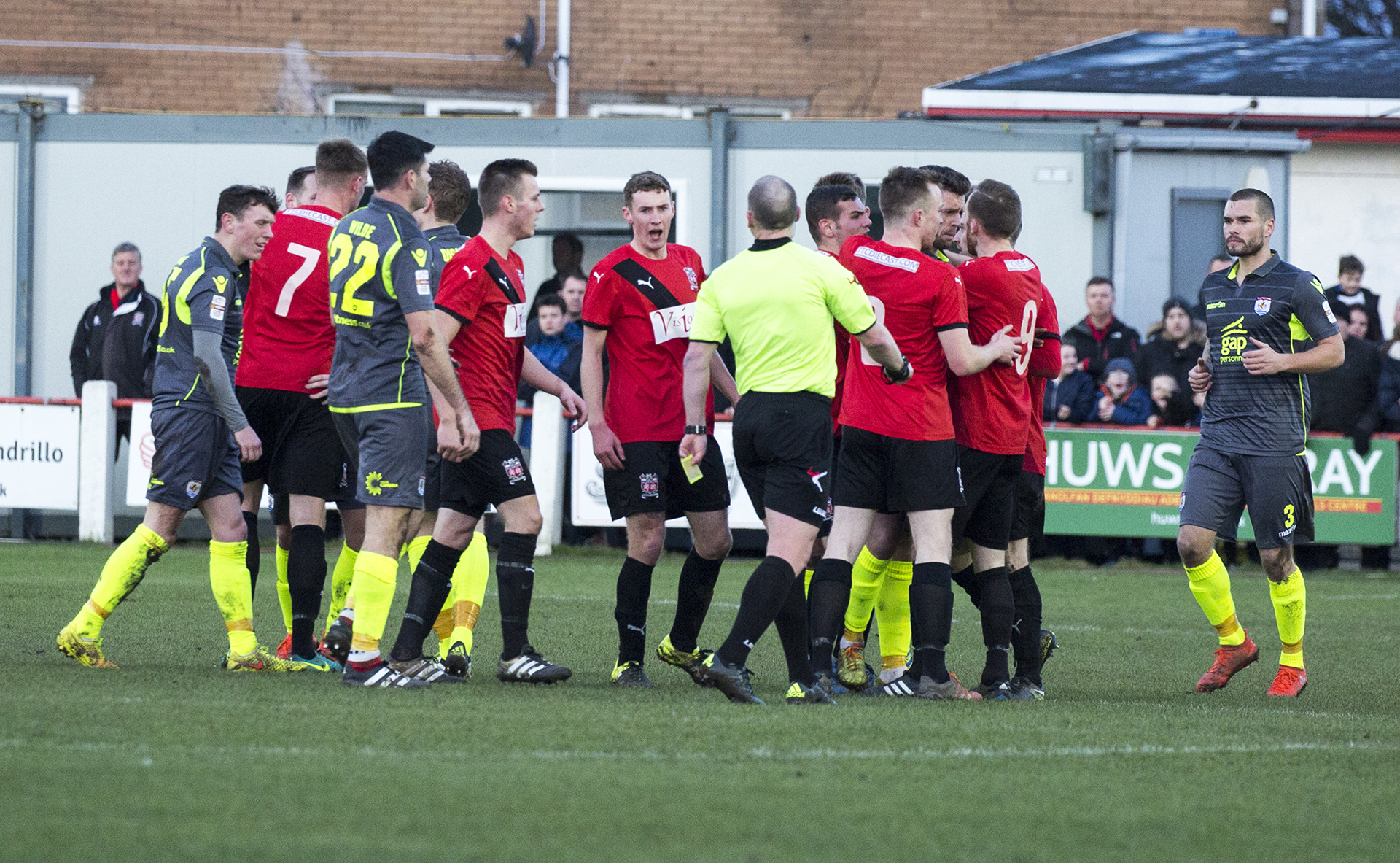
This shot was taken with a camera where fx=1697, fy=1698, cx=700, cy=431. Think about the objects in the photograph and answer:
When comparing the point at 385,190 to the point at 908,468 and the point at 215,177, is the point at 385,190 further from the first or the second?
the point at 215,177

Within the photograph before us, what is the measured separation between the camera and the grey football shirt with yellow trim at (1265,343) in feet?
25.1

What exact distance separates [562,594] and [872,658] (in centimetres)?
310

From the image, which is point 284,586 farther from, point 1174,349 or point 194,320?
point 1174,349

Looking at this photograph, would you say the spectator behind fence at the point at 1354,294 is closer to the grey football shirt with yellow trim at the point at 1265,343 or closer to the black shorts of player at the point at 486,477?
the grey football shirt with yellow trim at the point at 1265,343

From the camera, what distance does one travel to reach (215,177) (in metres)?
15.7

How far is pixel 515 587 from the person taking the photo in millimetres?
6949

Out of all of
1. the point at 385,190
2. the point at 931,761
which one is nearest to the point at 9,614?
the point at 385,190

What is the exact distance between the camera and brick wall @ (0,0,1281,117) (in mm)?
19625

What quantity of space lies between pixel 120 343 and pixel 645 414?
918 cm

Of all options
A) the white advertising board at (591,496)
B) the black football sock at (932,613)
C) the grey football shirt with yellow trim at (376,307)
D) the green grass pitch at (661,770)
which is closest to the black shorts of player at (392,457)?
the grey football shirt with yellow trim at (376,307)

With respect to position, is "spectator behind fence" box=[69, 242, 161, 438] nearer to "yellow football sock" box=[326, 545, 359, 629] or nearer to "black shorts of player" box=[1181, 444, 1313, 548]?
"yellow football sock" box=[326, 545, 359, 629]

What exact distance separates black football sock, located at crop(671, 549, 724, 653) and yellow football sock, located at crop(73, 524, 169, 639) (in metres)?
2.17

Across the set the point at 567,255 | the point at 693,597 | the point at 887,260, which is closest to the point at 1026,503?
the point at 887,260

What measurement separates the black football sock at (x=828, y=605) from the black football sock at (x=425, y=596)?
1.47 metres
